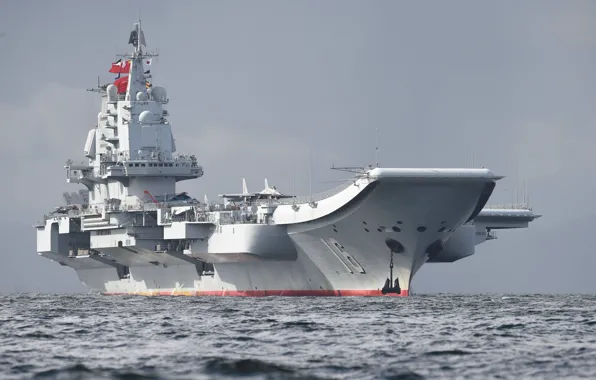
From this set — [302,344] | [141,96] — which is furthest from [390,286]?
[302,344]

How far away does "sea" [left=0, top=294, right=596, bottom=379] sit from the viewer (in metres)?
24.2

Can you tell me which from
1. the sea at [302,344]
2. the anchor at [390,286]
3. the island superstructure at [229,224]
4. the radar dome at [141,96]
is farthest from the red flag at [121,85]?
the sea at [302,344]

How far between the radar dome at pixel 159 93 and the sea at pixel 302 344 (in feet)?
113

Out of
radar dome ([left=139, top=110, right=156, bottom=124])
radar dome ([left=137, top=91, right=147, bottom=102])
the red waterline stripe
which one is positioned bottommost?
the red waterline stripe

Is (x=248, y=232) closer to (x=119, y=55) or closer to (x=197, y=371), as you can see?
(x=119, y=55)

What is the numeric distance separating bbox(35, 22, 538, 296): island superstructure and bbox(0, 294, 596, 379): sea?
9.82 metres

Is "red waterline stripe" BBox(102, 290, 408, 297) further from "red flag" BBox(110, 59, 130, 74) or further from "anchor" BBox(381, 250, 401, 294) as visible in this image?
"red flag" BBox(110, 59, 130, 74)

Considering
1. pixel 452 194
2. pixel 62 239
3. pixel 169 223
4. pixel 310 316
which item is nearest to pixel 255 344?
pixel 310 316

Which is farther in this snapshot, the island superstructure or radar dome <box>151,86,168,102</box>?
radar dome <box>151,86,168,102</box>

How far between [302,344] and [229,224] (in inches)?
1375

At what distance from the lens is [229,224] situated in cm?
6469

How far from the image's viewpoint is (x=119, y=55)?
81125 millimetres

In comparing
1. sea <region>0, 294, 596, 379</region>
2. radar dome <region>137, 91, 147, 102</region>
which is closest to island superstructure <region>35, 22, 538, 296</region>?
radar dome <region>137, 91, 147, 102</region>

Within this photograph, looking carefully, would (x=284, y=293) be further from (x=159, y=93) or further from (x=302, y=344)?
(x=302, y=344)
